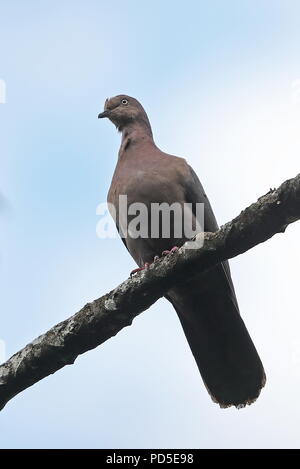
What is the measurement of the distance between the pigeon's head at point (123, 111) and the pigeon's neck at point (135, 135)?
0.05 meters

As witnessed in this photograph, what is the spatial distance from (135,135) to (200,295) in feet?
6.73

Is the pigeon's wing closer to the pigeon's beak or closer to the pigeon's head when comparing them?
the pigeon's head

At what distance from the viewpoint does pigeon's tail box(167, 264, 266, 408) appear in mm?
6977

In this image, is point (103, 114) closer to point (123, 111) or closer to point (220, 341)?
point (123, 111)

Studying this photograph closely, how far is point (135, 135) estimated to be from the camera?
8320 mm

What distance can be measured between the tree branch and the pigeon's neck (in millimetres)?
2888

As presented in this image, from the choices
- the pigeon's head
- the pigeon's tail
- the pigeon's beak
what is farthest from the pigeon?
the pigeon's beak

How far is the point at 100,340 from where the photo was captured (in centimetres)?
554

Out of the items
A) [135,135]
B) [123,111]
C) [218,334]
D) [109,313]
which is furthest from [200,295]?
[123,111]

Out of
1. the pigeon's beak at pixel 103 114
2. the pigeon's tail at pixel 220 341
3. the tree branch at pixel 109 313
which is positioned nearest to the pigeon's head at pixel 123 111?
the pigeon's beak at pixel 103 114

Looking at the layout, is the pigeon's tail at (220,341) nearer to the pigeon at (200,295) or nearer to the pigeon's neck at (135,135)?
the pigeon at (200,295)
